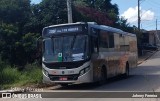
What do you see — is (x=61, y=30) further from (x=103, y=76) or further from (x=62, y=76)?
(x=103, y=76)

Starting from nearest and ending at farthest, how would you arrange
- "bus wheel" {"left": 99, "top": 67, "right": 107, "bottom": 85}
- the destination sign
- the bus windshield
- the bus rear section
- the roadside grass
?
the bus rear section < the bus windshield < the destination sign < "bus wheel" {"left": 99, "top": 67, "right": 107, "bottom": 85} < the roadside grass

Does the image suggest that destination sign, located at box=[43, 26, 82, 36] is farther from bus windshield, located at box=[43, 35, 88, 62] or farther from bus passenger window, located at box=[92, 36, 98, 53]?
bus passenger window, located at box=[92, 36, 98, 53]

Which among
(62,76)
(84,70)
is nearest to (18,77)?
(62,76)

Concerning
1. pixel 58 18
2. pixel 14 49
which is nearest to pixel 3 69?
pixel 14 49

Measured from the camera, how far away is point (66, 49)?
57.4 feet

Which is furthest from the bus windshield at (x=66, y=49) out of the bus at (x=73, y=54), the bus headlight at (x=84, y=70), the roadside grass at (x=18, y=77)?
the roadside grass at (x=18, y=77)

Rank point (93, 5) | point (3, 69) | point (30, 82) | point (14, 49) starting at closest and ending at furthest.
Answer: point (30, 82) → point (3, 69) → point (14, 49) → point (93, 5)

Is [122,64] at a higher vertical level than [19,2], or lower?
lower

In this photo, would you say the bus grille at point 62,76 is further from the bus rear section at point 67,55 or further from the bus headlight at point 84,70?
the bus headlight at point 84,70

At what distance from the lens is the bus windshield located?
17312mm

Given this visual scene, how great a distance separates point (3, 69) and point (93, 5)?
127ft

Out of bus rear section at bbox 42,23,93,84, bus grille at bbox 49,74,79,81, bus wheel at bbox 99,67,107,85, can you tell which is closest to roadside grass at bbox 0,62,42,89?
bus grille at bbox 49,74,79,81

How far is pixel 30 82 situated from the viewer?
20000 mm

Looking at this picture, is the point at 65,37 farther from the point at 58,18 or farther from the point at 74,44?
the point at 58,18
